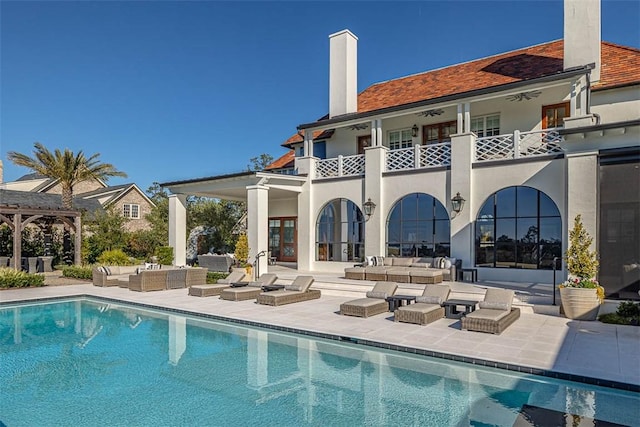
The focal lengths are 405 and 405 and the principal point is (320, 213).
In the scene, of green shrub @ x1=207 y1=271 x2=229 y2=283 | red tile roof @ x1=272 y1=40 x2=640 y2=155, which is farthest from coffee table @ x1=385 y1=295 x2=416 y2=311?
red tile roof @ x1=272 y1=40 x2=640 y2=155

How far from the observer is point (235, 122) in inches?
→ 1347

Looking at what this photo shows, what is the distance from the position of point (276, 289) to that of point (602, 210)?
9907 mm

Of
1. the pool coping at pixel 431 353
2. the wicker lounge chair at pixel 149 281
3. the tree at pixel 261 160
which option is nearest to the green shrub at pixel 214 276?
the wicker lounge chair at pixel 149 281

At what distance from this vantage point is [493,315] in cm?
884

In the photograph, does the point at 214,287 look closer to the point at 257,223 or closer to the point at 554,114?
the point at 257,223

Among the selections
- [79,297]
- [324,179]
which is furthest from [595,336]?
[79,297]

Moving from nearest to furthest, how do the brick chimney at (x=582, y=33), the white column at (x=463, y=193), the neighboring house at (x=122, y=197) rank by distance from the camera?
the brick chimney at (x=582, y=33)
the white column at (x=463, y=193)
the neighboring house at (x=122, y=197)

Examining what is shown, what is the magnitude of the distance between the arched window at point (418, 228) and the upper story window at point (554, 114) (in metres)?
4.94

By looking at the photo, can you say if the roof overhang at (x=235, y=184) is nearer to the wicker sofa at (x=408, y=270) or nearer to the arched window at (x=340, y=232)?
the arched window at (x=340, y=232)

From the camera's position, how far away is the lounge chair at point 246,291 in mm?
13258

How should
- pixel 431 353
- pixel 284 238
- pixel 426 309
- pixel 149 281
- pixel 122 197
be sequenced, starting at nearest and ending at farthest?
1. pixel 431 353
2. pixel 426 309
3. pixel 149 281
4. pixel 284 238
5. pixel 122 197

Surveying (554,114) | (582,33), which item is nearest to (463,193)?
(554,114)

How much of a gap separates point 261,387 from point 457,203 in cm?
1098

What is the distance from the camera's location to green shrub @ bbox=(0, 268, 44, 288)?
16286 mm
